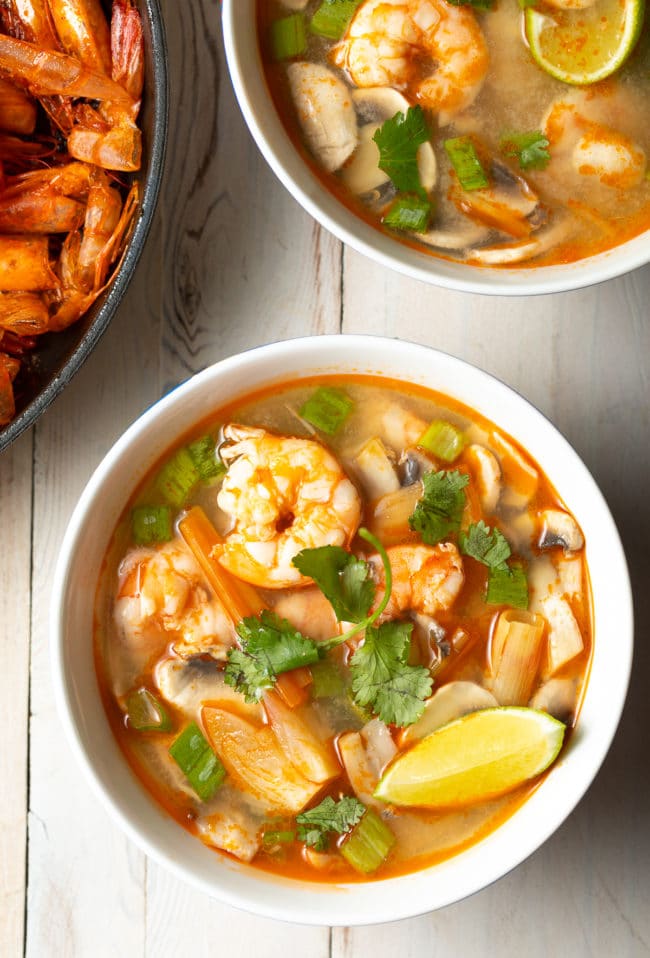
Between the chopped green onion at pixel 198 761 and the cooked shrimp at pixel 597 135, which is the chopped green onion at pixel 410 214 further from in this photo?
the chopped green onion at pixel 198 761

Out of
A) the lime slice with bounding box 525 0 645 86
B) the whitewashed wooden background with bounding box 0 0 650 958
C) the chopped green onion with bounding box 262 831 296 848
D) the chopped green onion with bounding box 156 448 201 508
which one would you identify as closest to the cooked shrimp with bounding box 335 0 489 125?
the lime slice with bounding box 525 0 645 86

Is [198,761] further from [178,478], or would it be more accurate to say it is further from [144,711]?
[178,478]

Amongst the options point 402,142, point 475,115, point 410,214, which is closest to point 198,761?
point 410,214

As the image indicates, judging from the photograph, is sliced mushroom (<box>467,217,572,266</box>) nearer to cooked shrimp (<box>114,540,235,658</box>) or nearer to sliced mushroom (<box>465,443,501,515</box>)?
sliced mushroom (<box>465,443,501,515</box>)

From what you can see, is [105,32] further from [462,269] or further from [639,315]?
[639,315]

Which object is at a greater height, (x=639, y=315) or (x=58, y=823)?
(x=639, y=315)

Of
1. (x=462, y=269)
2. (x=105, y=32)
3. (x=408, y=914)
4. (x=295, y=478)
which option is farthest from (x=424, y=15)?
(x=408, y=914)

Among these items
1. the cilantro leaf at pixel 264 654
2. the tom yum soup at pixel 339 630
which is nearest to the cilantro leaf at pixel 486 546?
the tom yum soup at pixel 339 630
